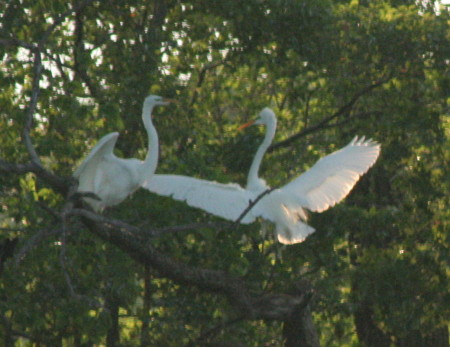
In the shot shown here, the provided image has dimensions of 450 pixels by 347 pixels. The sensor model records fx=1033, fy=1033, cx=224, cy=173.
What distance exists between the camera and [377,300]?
8.55m

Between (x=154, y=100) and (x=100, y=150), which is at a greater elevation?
(x=154, y=100)

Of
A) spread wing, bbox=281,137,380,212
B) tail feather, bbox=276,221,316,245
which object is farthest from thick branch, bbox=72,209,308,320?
spread wing, bbox=281,137,380,212

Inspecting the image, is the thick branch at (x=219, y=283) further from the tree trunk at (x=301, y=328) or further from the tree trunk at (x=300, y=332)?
the tree trunk at (x=300, y=332)

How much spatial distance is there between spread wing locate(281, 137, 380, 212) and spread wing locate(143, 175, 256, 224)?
505 mm

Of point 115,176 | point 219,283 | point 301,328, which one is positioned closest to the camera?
point 219,283

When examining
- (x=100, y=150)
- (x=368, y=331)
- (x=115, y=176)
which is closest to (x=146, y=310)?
(x=115, y=176)

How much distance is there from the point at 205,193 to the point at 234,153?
6.64 ft

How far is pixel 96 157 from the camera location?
723 centimetres

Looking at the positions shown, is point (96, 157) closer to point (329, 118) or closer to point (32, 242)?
point (32, 242)

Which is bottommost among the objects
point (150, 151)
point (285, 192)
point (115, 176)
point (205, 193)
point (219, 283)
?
point (219, 283)

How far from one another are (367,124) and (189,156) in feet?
5.81

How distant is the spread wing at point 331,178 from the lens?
26.3 ft

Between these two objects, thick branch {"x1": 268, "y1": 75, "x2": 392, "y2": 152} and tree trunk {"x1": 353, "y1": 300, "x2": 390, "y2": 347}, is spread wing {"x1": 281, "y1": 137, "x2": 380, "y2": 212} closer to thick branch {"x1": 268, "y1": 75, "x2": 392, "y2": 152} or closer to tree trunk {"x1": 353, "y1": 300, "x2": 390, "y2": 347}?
thick branch {"x1": 268, "y1": 75, "x2": 392, "y2": 152}

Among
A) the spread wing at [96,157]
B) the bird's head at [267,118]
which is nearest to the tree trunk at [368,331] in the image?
the bird's head at [267,118]
